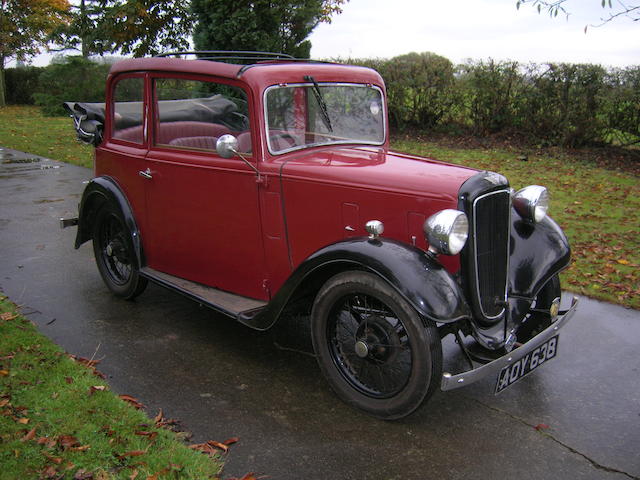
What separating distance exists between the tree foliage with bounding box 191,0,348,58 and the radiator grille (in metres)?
8.67

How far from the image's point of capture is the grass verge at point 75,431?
2.79 meters

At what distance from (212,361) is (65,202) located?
563 centimetres

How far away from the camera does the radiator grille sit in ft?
10.8

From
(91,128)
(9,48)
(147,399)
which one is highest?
(9,48)

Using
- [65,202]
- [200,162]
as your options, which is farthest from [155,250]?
[65,202]

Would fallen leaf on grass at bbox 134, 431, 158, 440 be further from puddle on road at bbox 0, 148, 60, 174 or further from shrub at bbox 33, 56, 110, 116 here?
shrub at bbox 33, 56, 110, 116

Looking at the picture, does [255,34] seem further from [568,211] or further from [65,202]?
[568,211]

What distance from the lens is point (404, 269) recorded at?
3.00 metres

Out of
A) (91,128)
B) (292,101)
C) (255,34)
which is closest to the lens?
(292,101)

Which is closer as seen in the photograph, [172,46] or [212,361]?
[212,361]

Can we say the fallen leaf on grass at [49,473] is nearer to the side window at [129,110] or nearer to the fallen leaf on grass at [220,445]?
the fallen leaf on grass at [220,445]

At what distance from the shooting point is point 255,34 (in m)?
11.1

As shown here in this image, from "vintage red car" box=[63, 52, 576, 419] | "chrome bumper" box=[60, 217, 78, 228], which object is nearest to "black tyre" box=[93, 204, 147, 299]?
"vintage red car" box=[63, 52, 576, 419]

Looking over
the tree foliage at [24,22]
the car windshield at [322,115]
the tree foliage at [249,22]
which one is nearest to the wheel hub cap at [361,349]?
the car windshield at [322,115]
